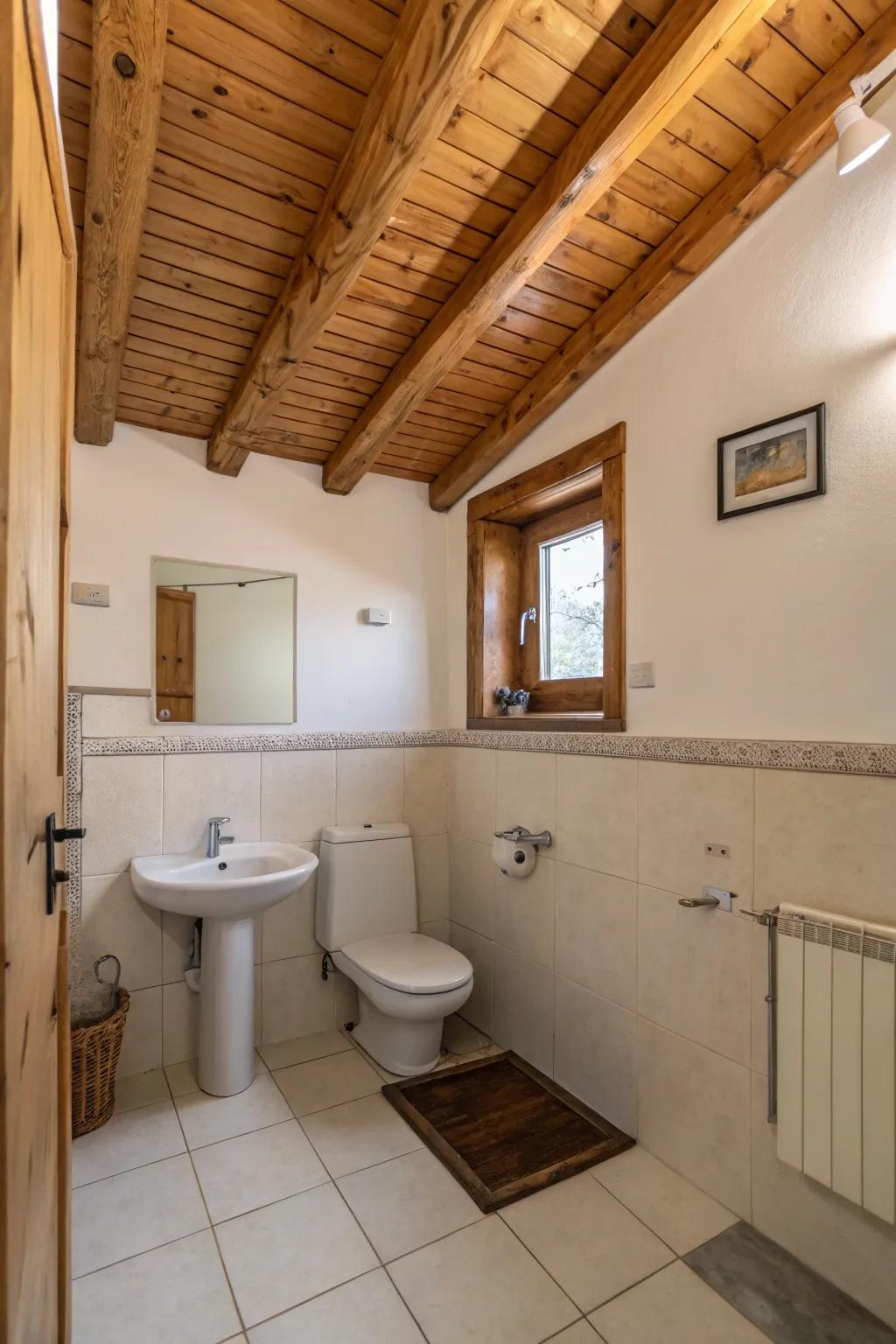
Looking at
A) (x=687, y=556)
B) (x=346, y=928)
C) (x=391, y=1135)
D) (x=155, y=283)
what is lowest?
(x=391, y=1135)

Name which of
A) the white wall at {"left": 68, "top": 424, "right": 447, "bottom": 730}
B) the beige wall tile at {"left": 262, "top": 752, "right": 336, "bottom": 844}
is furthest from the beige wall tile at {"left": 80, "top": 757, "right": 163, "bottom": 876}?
the beige wall tile at {"left": 262, "top": 752, "right": 336, "bottom": 844}

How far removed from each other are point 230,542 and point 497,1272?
7.41 ft

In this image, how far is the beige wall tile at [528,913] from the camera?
2.36 meters

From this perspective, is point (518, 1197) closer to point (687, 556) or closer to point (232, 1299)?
point (232, 1299)

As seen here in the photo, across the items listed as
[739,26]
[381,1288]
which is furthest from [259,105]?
[381,1288]

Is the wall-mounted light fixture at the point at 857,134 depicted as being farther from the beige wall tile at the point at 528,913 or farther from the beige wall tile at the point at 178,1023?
the beige wall tile at the point at 178,1023

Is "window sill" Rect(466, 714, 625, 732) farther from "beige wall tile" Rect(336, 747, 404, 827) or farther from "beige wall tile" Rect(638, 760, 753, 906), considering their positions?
"beige wall tile" Rect(336, 747, 404, 827)

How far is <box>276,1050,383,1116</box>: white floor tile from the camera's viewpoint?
2225 mm

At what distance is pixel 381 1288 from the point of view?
1519 mm

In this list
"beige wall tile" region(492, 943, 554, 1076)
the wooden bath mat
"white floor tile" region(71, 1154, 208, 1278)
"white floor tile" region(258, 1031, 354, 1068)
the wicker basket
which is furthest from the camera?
"white floor tile" region(258, 1031, 354, 1068)

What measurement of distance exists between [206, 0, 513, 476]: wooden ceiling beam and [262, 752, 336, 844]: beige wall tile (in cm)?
126

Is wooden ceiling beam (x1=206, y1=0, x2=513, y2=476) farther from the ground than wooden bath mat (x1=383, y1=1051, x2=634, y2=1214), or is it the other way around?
wooden ceiling beam (x1=206, y1=0, x2=513, y2=476)

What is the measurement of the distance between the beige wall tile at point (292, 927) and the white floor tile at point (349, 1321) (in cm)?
119

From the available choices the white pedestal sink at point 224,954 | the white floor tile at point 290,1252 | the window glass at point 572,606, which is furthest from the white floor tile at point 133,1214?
the window glass at point 572,606
